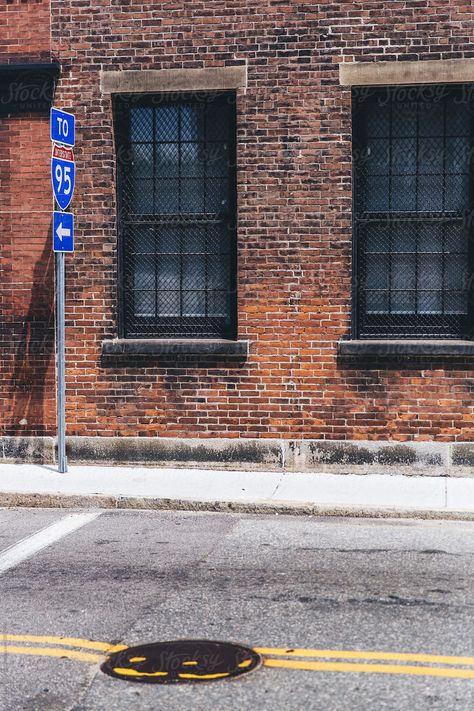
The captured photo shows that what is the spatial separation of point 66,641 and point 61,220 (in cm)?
636

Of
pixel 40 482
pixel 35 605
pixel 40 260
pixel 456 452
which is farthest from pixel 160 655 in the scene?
pixel 40 260

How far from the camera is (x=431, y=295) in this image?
12.1 meters

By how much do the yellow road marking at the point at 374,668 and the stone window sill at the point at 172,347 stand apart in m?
6.51

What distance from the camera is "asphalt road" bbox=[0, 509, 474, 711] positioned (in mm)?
5438

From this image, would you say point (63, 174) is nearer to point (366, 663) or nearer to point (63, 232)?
point (63, 232)

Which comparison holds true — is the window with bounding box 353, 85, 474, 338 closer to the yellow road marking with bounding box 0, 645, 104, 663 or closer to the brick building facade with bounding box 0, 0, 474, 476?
the brick building facade with bounding box 0, 0, 474, 476

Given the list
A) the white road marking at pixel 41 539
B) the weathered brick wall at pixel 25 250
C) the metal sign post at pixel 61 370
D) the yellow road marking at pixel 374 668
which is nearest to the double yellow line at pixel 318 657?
the yellow road marking at pixel 374 668

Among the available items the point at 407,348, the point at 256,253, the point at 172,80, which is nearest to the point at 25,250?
the point at 172,80

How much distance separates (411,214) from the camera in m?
12.1

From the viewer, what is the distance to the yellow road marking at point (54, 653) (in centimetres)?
597

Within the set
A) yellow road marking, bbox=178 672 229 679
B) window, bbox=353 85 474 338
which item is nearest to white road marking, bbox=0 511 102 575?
yellow road marking, bbox=178 672 229 679

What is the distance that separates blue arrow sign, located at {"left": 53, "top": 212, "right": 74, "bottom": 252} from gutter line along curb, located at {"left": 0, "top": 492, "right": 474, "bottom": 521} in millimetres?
2800

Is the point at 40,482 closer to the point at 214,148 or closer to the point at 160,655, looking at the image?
the point at 214,148

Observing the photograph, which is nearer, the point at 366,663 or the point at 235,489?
the point at 366,663
